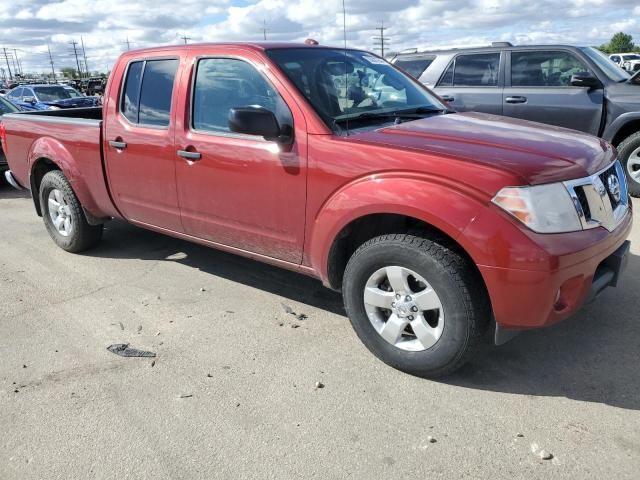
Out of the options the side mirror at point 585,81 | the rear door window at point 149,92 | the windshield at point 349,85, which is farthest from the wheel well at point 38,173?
the side mirror at point 585,81

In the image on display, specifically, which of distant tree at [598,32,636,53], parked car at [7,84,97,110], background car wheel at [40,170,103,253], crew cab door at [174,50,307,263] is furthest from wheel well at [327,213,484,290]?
distant tree at [598,32,636,53]

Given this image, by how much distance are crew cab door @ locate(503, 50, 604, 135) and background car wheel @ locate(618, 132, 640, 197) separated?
1.36 ft

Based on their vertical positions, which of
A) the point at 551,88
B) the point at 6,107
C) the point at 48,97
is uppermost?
the point at 551,88

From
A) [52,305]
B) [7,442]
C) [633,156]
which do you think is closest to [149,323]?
[52,305]

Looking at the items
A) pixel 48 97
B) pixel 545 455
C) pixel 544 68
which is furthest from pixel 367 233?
pixel 48 97

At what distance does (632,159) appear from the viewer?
22.6ft

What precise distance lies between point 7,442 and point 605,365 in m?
3.10

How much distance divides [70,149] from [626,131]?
21.0 feet

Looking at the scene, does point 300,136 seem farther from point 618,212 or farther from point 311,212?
point 618,212

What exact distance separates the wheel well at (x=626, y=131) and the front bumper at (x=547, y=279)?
4.89 meters

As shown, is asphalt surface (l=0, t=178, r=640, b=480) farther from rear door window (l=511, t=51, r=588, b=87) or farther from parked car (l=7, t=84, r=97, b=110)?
parked car (l=7, t=84, r=97, b=110)

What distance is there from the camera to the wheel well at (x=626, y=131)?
272 inches

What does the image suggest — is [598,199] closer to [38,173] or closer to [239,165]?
[239,165]

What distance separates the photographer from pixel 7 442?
8.64 feet
